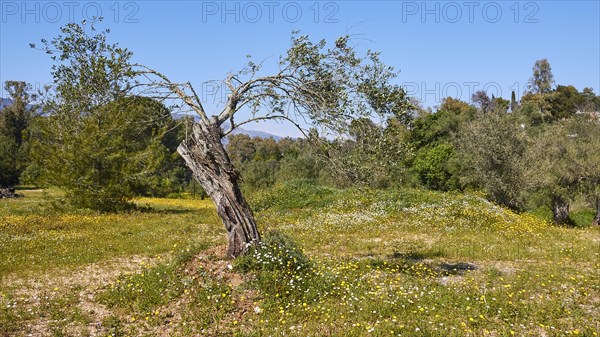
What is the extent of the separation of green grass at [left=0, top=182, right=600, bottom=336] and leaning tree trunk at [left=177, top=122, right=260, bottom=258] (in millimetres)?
527

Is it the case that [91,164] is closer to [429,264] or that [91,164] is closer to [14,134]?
[429,264]

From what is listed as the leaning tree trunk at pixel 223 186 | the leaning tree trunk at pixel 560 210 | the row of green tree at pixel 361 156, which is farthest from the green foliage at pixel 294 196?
the leaning tree trunk at pixel 560 210

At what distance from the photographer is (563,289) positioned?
38.0 feet

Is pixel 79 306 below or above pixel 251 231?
below

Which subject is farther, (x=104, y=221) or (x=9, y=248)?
(x=104, y=221)

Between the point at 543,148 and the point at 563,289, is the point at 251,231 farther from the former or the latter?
the point at 543,148

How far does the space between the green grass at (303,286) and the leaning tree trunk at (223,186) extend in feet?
1.73

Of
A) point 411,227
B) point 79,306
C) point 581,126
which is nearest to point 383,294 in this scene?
point 79,306

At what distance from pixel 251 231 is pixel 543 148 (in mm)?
36938

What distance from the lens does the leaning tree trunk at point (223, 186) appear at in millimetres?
11742

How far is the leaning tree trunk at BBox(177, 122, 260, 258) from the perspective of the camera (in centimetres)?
1174

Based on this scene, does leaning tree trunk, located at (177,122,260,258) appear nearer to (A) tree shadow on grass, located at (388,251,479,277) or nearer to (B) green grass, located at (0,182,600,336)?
(B) green grass, located at (0,182,600,336)

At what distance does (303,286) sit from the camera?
1076 centimetres

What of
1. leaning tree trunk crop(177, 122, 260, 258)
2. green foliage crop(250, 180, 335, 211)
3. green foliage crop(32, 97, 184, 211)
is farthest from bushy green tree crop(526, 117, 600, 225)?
leaning tree trunk crop(177, 122, 260, 258)
